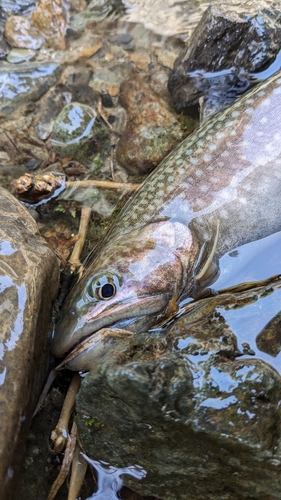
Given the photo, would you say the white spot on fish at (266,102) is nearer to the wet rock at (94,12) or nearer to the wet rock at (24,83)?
the wet rock at (24,83)

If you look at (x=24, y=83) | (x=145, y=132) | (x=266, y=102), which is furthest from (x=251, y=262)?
(x=24, y=83)

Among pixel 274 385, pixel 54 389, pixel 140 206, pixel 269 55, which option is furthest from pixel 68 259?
pixel 269 55

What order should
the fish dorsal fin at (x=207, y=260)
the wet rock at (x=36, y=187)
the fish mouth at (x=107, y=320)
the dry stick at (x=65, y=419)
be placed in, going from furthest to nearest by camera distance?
1. the wet rock at (x=36, y=187)
2. the fish dorsal fin at (x=207, y=260)
3. the fish mouth at (x=107, y=320)
4. the dry stick at (x=65, y=419)

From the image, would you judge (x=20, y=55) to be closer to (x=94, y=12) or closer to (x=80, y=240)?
(x=94, y=12)

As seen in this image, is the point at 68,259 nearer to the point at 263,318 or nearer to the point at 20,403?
the point at 20,403

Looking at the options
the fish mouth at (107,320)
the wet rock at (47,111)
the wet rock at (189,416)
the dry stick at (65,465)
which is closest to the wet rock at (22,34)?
the wet rock at (47,111)
